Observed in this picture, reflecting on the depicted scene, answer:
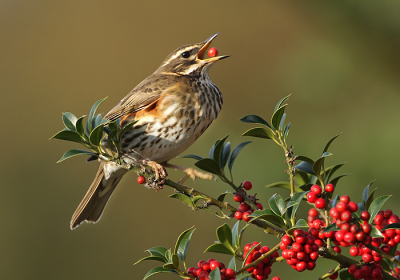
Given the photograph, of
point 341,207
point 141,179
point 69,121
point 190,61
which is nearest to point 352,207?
point 341,207

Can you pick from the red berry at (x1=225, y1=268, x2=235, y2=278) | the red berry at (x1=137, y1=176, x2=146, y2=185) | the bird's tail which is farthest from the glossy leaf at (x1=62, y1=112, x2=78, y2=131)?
the bird's tail

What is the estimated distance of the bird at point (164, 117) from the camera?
242cm

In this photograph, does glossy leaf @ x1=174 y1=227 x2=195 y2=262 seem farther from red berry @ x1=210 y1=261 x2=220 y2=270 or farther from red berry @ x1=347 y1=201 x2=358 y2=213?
red berry @ x1=347 y1=201 x2=358 y2=213

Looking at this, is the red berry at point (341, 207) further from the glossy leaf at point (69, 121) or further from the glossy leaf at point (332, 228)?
the glossy leaf at point (69, 121)

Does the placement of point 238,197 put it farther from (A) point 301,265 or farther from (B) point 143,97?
(B) point 143,97

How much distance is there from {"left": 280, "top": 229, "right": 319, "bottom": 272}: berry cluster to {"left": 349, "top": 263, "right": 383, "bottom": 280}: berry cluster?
10 cm

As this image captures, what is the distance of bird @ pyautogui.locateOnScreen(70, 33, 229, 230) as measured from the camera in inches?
95.4

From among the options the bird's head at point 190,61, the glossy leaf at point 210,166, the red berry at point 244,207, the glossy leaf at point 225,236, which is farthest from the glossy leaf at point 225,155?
the bird's head at point 190,61

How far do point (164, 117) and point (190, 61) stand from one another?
0.62 metres

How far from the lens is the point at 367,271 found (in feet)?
3.68

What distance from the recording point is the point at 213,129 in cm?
295

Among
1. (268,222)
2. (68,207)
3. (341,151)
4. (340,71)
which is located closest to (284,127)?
(268,222)

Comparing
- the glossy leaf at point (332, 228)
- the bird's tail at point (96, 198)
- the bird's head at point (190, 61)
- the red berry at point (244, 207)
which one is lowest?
the bird's tail at point (96, 198)

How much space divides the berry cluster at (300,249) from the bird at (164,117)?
1.00 metres
